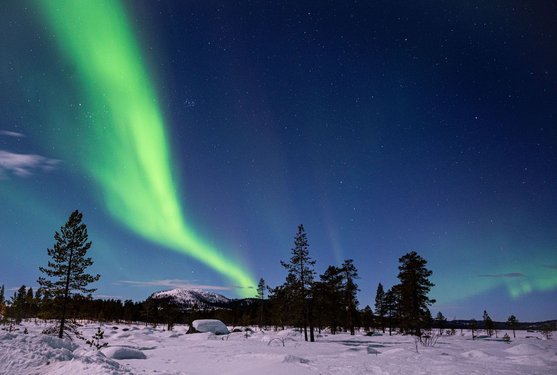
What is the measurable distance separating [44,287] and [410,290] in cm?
3738

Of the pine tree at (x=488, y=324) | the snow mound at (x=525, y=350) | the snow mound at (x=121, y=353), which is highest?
the snow mound at (x=121, y=353)

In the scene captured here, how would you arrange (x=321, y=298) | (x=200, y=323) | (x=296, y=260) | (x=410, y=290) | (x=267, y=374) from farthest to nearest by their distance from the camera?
(x=200, y=323)
(x=321, y=298)
(x=410, y=290)
(x=296, y=260)
(x=267, y=374)

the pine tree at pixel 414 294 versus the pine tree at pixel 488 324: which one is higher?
the pine tree at pixel 414 294

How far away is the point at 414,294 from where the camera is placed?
39656 mm

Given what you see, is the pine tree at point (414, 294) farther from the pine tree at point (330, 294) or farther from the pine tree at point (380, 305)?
the pine tree at point (380, 305)

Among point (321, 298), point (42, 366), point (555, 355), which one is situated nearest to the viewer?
point (42, 366)

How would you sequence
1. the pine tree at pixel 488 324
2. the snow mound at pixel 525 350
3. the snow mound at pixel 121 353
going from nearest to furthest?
1. the snow mound at pixel 121 353
2. the snow mound at pixel 525 350
3. the pine tree at pixel 488 324

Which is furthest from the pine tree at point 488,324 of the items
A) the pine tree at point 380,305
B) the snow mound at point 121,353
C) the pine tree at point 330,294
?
the snow mound at point 121,353

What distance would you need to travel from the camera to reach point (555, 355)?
1666 centimetres

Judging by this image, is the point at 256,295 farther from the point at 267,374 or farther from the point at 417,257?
the point at 267,374

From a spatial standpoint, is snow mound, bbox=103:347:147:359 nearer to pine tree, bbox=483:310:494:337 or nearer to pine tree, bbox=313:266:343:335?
pine tree, bbox=313:266:343:335

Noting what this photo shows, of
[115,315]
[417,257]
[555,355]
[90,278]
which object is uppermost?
[417,257]

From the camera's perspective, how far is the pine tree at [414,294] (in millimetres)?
38969

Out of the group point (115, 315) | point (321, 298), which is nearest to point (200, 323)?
point (321, 298)
